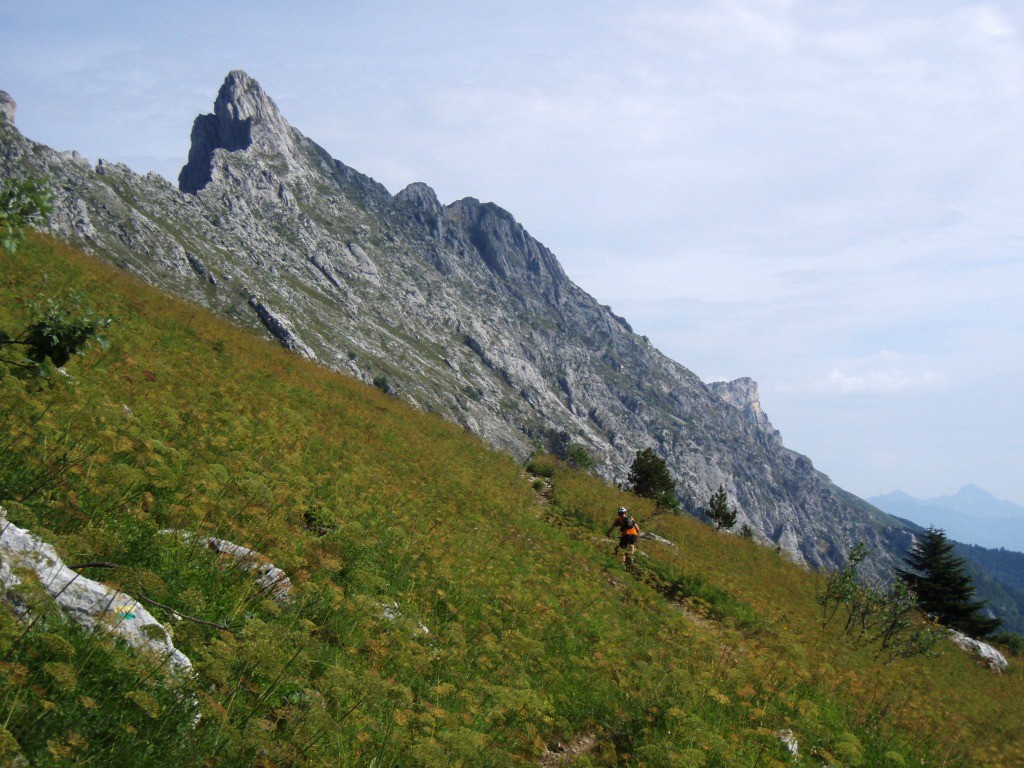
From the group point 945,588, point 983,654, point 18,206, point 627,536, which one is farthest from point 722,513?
point 18,206

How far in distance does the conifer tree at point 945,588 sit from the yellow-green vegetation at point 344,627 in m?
22.3

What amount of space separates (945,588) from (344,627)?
43.1m

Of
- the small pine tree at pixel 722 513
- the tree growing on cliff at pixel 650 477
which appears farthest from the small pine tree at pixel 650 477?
the small pine tree at pixel 722 513

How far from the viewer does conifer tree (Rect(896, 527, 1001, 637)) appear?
112ft

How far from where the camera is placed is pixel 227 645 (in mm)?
4410

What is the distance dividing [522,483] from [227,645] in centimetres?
1828

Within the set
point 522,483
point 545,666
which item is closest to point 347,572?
point 545,666

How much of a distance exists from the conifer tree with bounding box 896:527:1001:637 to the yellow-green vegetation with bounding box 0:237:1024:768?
2231 cm

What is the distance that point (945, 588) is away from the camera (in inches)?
1405

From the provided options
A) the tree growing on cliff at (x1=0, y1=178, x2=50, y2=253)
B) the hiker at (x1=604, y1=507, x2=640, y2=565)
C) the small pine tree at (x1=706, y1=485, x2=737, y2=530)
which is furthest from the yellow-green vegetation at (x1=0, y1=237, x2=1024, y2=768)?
the small pine tree at (x1=706, y1=485, x2=737, y2=530)

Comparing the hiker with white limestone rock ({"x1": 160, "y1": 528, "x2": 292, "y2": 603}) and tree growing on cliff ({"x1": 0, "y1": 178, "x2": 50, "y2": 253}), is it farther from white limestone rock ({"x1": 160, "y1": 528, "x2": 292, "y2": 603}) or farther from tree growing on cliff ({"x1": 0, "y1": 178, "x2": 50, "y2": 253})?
tree growing on cliff ({"x1": 0, "y1": 178, "x2": 50, "y2": 253})

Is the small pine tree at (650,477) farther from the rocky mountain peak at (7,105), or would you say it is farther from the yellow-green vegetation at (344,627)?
the rocky mountain peak at (7,105)

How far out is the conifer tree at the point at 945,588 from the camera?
112 ft

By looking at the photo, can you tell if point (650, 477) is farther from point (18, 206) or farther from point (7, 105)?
point (7, 105)
